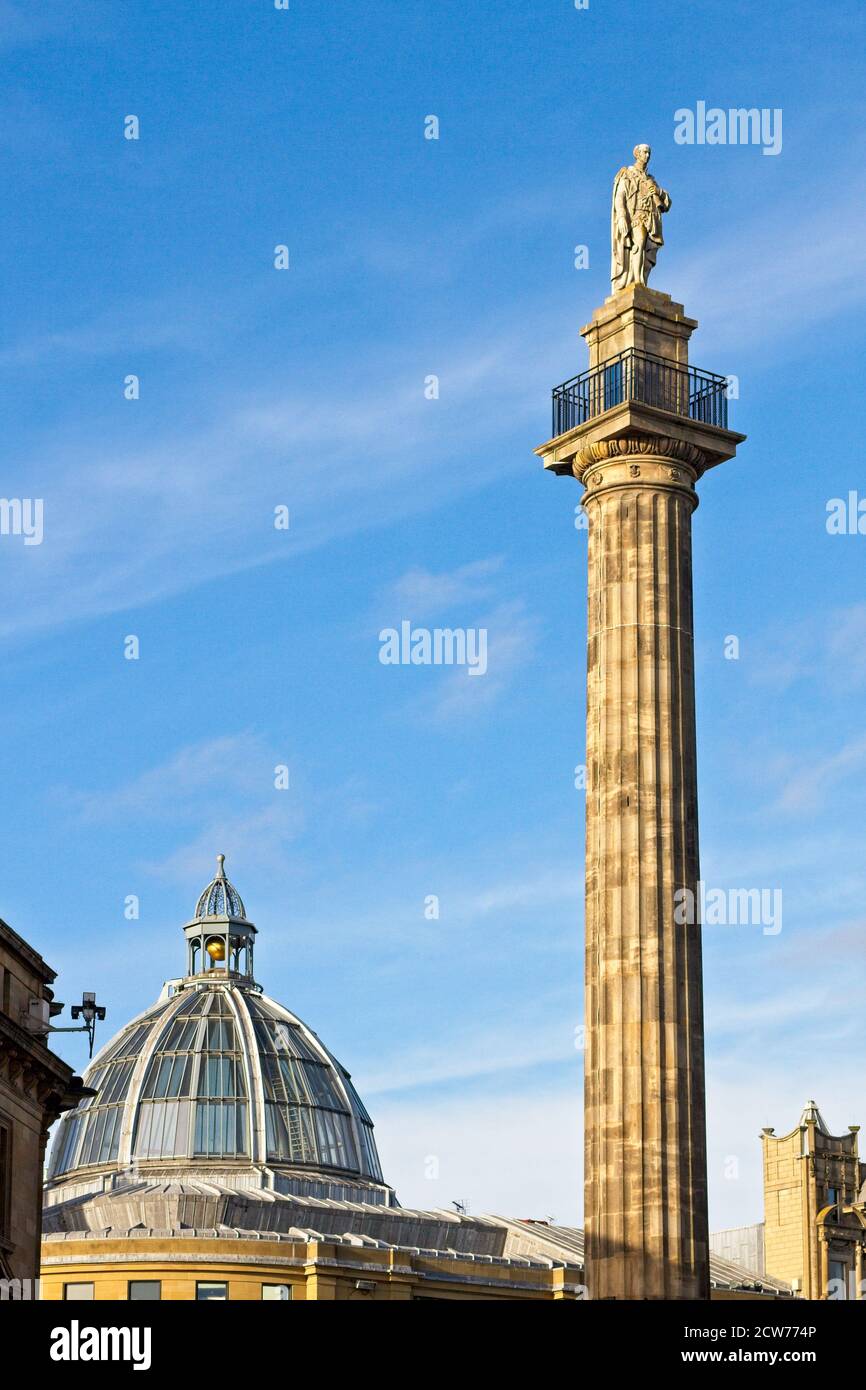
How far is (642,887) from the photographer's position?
4856 centimetres

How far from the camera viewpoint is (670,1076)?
47656 mm

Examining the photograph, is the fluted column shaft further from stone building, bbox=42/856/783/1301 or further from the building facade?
the building facade

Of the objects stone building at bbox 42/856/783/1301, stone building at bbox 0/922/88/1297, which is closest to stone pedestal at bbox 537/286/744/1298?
stone building at bbox 0/922/88/1297

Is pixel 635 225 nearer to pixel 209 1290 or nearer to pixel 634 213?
pixel 634 213

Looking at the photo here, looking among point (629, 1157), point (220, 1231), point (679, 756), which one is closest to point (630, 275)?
point (679, 756)

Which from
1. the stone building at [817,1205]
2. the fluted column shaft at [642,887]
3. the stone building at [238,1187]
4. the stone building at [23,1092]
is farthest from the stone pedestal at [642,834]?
the stone building at [817,1205]

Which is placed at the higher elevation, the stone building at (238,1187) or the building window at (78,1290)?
the stone building at (238,1187)

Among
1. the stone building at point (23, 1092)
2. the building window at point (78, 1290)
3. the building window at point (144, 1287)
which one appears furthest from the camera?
the building window at point (144, 1287)

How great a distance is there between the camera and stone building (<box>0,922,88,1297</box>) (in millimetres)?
48156

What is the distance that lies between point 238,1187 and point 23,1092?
1794 inches

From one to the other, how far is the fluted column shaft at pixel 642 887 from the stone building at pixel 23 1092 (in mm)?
10990

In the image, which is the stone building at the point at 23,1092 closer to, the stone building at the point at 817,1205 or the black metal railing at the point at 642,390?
the black metal railing at the point at 642,390

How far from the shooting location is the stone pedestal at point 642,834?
4712 cm

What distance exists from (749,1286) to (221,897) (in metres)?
28.8
